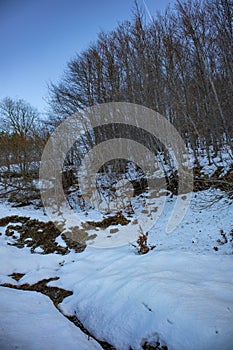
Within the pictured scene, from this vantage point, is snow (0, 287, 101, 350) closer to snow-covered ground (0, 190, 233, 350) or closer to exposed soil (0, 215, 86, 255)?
snow-covered ground (0, 190, 233, 350)


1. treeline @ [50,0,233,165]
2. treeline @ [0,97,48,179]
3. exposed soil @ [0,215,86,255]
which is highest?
treeline @ [50,0,233,165]

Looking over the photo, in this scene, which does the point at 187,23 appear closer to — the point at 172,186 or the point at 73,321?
the point at 172,186

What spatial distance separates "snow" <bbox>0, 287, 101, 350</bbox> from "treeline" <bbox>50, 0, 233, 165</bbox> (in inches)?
319

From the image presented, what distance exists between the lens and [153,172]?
11.3 m

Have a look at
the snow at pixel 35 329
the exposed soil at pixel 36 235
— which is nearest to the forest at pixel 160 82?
the exposed soil at pixel 36 235

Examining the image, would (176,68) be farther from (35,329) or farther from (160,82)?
(35,329)

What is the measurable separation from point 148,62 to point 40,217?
392 inches

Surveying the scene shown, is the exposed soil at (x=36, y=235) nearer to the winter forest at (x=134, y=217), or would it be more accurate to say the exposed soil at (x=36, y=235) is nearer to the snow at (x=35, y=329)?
the winter forest at (x=134, y=217)

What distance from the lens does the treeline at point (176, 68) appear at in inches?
319

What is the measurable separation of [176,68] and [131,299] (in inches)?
414

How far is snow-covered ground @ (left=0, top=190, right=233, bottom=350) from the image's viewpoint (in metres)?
2.18

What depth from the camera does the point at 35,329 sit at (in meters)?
2.32

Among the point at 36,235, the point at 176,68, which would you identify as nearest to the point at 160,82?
the point at 176,68

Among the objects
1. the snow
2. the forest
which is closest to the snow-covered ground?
the snow
